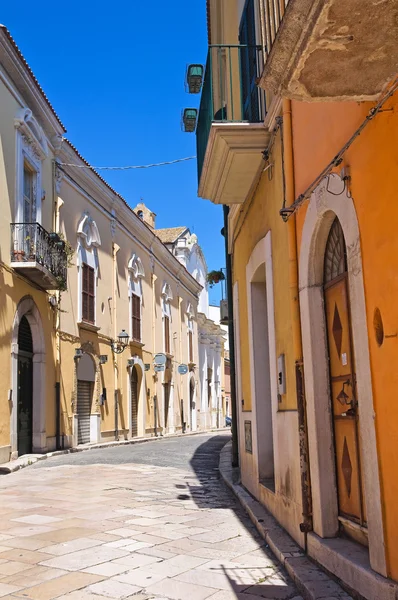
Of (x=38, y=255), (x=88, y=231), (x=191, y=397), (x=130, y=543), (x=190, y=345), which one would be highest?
(x=88, y=231)

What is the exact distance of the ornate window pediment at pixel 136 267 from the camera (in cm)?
2511

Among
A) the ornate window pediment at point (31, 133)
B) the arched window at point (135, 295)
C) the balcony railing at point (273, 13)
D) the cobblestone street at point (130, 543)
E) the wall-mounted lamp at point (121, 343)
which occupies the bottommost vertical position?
the cobblestone street at point (130, 543)

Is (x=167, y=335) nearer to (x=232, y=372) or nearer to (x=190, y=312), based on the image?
(x=190, y=312)

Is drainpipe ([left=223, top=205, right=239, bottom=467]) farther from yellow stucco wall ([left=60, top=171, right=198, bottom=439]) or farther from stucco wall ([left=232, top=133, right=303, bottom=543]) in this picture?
yellow stucco wall ([left=60, top=171, right=198, bottom=439])

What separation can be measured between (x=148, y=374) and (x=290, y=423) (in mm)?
21494

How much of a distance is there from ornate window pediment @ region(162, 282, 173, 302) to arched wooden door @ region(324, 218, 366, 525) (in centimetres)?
2574

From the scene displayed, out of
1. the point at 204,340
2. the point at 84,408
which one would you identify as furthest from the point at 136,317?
the point at 204,340

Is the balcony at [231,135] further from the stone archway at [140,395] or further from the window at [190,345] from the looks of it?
the window at [190,345]

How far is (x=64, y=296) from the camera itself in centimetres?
1800

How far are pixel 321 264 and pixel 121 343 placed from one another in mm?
18101

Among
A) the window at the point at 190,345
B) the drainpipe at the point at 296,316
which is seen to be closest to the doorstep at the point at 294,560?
the drainpipe at the point at 296,316

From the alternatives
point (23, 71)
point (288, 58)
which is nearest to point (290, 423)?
point (288, 58)

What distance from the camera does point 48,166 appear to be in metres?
17.4

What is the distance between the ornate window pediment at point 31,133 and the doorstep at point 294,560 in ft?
35.3
